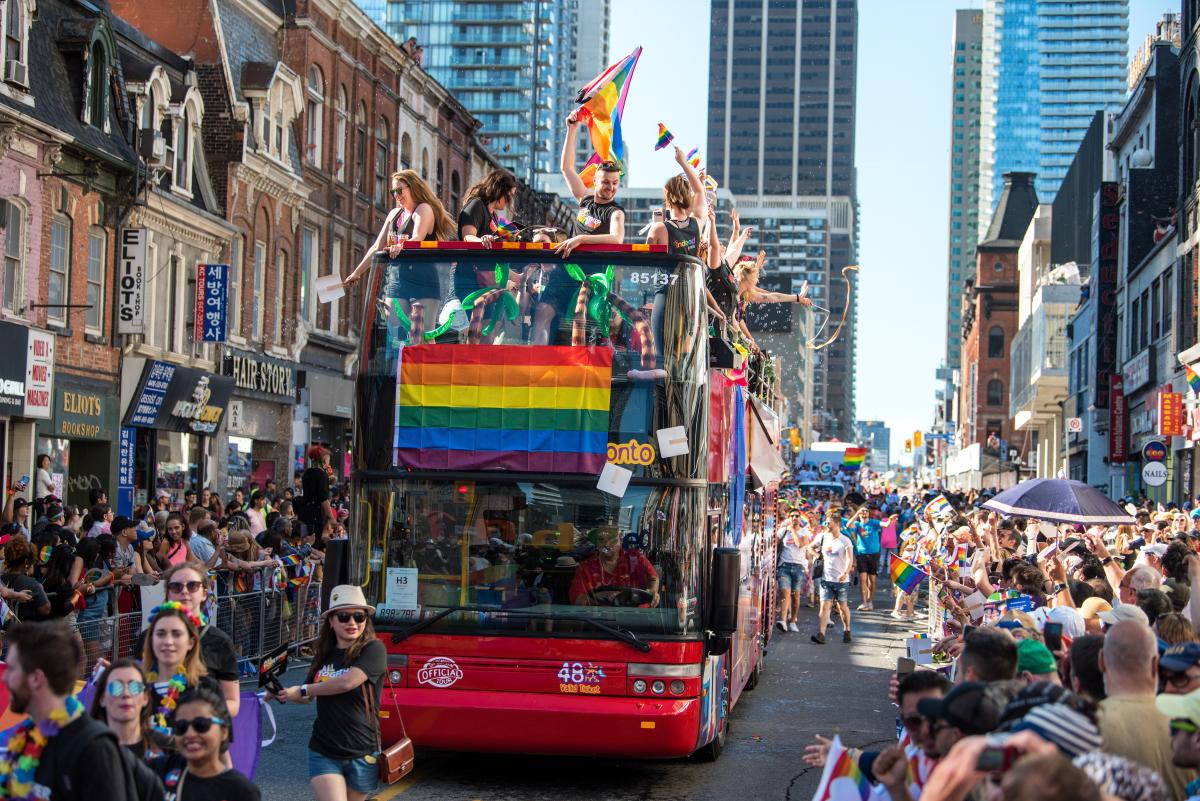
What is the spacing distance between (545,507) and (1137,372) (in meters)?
39.9

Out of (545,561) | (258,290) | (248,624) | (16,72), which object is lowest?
(248,624)

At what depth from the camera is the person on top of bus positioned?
34.7 ft

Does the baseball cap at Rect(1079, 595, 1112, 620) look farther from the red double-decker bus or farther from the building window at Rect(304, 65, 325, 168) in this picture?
the building window at Rect(304, 65, 325, 168)

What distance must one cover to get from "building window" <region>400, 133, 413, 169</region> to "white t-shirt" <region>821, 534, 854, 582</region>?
24908 millimetres

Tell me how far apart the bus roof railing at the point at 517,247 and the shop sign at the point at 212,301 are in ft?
65.1

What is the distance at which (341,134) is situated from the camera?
39.1 metres

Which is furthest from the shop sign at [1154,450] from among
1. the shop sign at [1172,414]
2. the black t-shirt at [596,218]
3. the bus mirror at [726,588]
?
the bus mirror at [726,588]

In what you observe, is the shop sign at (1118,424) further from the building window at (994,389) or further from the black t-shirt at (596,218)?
the building window at (994,389)

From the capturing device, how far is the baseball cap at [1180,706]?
542 centimetres

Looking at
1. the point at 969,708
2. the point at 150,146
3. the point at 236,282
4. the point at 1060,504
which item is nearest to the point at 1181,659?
the point at 969,708

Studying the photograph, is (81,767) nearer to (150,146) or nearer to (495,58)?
(150,146)

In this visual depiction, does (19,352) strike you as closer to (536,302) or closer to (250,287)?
(250,287)

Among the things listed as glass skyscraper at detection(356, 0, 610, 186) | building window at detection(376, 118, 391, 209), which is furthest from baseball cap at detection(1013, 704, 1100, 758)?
glass skyscraper at detection(356, 0, 610, 186)

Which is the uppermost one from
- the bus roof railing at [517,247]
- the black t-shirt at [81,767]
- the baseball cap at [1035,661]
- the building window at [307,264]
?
the building window at [307,264]
